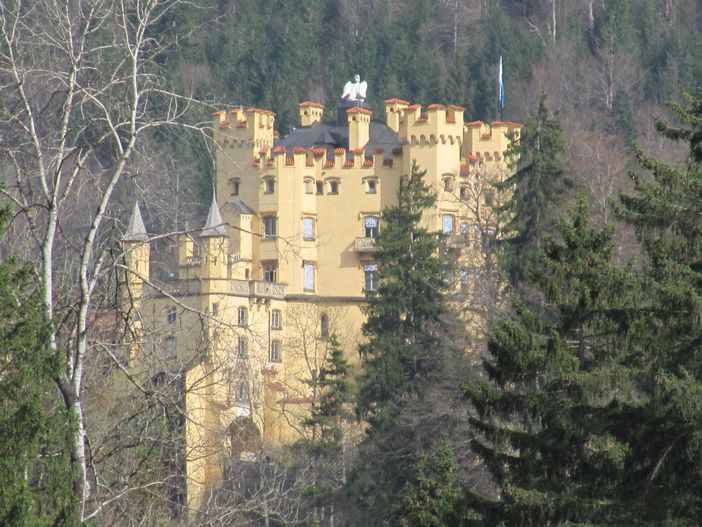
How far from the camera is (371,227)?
72.9 metres

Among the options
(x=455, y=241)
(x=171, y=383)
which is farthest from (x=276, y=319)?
(x=171, y=383)

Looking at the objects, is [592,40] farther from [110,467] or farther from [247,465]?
[110,467]

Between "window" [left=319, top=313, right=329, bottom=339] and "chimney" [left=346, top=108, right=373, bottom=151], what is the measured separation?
597cm

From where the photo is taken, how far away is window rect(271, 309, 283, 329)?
71.1 m

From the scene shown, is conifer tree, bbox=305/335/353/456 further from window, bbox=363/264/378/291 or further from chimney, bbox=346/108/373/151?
chimney, bbox=346/108/373/151

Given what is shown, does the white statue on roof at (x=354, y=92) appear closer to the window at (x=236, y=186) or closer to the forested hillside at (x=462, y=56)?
the window at (x=236, y=186)

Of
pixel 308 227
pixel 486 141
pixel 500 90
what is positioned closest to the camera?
pixel 308 227

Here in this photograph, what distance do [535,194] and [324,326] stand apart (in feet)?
62.2

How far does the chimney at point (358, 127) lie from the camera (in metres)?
74.4

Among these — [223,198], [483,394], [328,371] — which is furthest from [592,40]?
[483,394]

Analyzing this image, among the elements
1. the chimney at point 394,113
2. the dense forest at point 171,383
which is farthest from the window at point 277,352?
the dense forest at point 171,383

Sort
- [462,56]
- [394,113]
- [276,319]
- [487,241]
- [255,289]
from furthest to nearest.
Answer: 1. [462,56]
2. [394,113]
3. [276,319]
4. [255,289]
5. [487,241]

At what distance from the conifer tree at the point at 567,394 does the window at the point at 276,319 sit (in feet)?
152

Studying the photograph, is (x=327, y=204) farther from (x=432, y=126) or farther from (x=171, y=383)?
(x=171, y=383)
